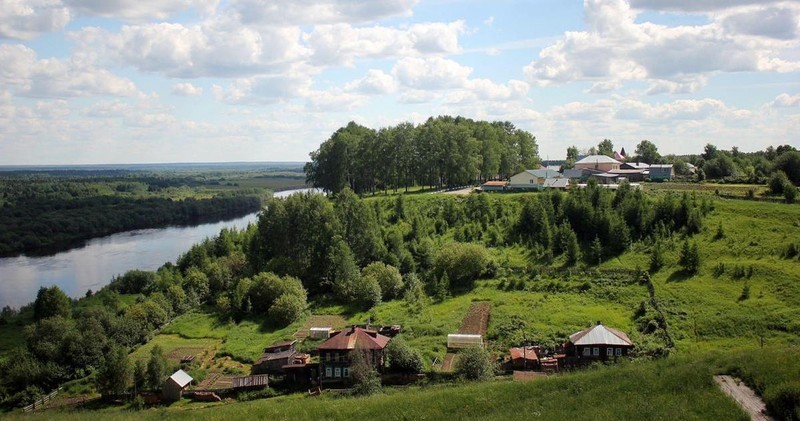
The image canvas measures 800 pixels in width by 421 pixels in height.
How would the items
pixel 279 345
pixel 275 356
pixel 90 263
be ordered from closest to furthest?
pixel 275 356 < pixel 279 345 < pixel 90 263

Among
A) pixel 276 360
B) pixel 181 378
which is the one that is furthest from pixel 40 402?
pixel 276 360

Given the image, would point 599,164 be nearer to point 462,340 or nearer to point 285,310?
point 285,310

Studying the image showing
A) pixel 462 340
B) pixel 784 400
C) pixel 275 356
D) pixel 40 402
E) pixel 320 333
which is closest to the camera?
pixel 784 400

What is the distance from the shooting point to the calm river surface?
65938mm

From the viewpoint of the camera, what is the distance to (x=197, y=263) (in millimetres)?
60469

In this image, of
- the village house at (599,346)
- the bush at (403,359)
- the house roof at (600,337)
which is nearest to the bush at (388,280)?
the bush at (403,359)

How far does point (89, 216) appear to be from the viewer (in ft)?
382

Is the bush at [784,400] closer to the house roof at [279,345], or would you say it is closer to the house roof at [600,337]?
the house roof at [600,337]

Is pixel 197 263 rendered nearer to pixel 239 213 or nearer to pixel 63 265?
pixel 63 265

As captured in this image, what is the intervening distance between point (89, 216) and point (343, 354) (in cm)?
10070

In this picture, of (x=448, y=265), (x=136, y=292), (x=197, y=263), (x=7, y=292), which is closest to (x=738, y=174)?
(x=448, y=265)

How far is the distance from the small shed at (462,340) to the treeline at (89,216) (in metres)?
82.0

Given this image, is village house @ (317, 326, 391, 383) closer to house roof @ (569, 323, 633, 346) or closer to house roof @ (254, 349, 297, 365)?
house roof @ (254, 349, 297, 365)

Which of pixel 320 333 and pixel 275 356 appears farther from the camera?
pixel 320 333
